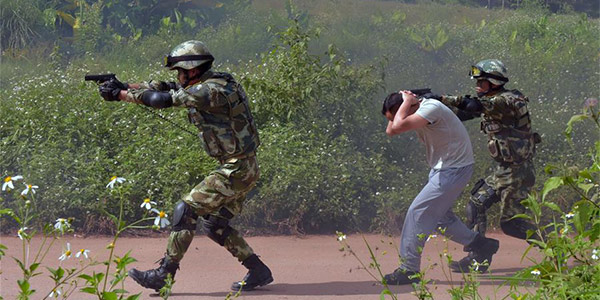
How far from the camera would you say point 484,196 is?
25.6ft

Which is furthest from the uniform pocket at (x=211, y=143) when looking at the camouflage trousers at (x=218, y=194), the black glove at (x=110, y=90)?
the black glove at (x=110, y=90)

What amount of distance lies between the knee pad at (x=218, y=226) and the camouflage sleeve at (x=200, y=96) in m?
0.78

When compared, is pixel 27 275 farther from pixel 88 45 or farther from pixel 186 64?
pixel 88 45

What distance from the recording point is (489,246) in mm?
7613

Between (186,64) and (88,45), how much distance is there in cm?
740

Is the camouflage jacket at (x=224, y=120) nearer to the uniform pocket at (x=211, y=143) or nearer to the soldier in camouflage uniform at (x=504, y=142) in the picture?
the uniform pocket at (x=211, y=143)

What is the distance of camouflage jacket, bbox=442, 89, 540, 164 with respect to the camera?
7461 mm

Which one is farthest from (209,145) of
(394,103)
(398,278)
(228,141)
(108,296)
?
(108,296)

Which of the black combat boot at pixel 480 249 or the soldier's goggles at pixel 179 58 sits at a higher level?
the soldier's goggles at pixel 179 58

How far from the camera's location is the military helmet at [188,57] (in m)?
6.58

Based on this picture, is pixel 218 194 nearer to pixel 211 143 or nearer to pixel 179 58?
pixel 211 143

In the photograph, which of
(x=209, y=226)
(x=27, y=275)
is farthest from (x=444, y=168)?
(x=27, y=275)

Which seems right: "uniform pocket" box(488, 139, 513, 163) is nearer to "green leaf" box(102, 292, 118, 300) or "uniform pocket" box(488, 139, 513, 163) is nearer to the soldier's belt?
the soldier's belt

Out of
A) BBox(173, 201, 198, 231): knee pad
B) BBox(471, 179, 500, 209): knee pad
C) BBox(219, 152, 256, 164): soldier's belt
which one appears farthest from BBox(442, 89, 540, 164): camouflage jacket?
BBox(173, 201, 198, 231): knee pad
